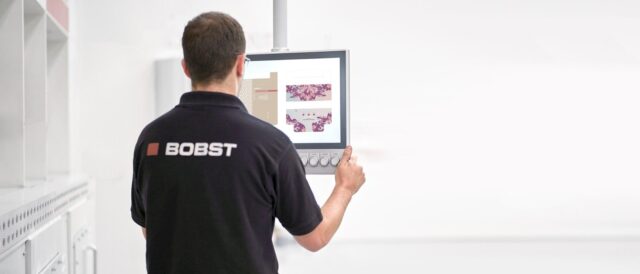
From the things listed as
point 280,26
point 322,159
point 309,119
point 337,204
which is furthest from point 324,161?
point 280,26

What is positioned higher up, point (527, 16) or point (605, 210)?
point (527, 16)

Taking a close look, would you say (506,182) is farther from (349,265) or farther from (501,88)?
(349,265)

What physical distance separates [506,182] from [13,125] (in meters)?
2.06

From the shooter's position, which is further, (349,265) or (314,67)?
(349,265)

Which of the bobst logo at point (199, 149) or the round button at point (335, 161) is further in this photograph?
the round button at point (335, 161)

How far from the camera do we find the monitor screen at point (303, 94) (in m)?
1.67

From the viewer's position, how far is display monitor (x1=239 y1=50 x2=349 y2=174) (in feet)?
5.44

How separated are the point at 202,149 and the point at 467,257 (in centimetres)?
201

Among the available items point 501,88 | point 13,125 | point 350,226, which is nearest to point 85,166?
point 13,125

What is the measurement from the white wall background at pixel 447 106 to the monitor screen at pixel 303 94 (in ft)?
3.21

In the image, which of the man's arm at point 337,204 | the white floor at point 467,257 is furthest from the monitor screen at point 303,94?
the white floor at point 467,257

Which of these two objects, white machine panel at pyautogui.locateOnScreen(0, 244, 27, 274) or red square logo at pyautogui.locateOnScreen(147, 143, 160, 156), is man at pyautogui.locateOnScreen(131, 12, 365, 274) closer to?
red square logo at pyautogui.locateOnScreen(147, 143, 160, 156)

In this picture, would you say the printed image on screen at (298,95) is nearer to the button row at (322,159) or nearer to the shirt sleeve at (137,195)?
the button row at (322,159)

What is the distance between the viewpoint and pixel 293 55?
169 centimetres
